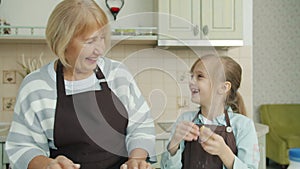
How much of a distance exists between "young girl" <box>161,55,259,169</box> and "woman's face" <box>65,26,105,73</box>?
22 centimetres

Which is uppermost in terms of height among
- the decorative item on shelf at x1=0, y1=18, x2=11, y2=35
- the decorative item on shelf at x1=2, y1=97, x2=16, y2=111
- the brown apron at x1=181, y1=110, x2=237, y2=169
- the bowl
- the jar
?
the decorative item on shelf at x1=0, y1=18, x2=11, y2=35

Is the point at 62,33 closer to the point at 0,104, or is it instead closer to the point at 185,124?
the point at 185,124

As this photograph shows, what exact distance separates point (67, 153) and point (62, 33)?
273 millimetres

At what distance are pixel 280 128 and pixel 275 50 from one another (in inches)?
36.8

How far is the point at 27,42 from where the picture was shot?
2596 millimetres

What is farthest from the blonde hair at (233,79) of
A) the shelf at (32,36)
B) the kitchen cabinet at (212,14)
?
the kitchen cabinet at (212,14)

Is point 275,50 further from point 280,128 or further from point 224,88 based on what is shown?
point 224,88

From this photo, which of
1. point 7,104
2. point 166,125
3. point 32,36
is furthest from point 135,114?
point 7,104

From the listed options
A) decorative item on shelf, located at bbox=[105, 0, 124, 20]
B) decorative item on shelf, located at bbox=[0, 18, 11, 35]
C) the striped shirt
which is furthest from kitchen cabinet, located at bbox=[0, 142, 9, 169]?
the striped shirt

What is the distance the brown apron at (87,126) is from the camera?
0.97 meters

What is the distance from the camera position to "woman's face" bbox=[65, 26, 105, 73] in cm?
90

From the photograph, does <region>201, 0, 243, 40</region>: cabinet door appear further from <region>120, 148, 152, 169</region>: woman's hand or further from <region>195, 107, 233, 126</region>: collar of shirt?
<region>120, 148, 152, 169</region>: woman's hand

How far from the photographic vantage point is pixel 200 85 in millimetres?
972

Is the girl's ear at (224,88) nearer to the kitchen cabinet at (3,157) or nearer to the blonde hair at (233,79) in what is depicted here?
the blonde hair at (233,79)
